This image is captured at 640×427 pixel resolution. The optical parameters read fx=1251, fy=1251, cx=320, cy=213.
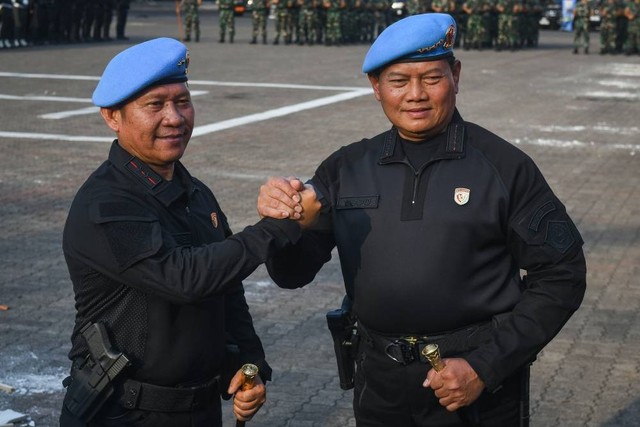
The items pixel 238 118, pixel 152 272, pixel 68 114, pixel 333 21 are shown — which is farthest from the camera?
pixel 333 21

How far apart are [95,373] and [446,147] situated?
3.92ft

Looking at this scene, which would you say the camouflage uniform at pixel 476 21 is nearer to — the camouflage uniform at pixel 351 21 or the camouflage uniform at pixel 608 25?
the camouflage uniform at pixel 608 25

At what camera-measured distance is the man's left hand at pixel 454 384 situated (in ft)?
11.3

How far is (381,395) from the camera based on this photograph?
12.1 feet

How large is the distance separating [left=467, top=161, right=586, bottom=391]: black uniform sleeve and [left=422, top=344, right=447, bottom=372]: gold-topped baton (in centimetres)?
11

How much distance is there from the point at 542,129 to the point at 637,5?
17730 millimetres

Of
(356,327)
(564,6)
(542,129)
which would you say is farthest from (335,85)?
(564,6)

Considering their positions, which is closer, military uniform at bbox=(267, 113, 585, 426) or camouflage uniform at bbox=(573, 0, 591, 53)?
military uniform at bbox=(267, 113, 585, 426)

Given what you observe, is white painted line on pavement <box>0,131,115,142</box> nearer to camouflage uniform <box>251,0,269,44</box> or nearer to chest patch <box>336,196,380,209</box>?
chest patch <box>336,196,380,209</box>

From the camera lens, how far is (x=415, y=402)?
363cm

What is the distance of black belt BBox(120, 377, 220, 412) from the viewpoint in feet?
11.5

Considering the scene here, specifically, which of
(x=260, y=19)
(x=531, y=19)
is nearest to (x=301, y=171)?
(x=260, y=19)

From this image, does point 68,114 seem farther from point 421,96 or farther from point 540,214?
point 540,214

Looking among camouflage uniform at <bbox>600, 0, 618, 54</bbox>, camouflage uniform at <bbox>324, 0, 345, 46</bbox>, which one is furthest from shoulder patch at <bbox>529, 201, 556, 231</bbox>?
camouflage uniform at <bbox>324, 0, 345, 46</bbox>
